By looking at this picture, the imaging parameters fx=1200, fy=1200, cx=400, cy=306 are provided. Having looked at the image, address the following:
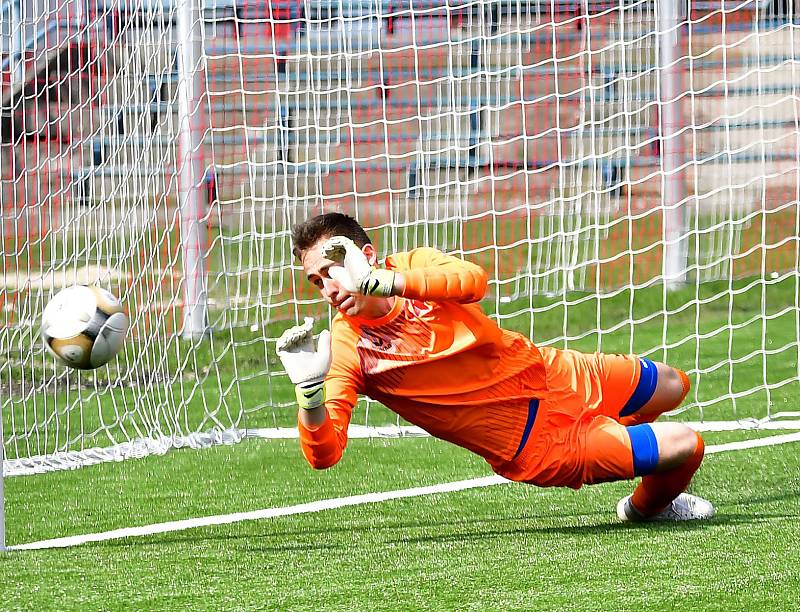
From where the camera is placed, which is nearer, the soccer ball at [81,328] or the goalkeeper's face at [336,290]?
the goalkeeper's face at [336,290]

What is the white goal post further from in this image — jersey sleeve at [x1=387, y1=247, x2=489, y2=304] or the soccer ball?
jersey sleeve at [x1=387, y1=247, x2=489, y2=304]

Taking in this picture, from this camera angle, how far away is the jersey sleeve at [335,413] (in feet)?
10.3

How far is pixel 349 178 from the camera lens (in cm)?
959

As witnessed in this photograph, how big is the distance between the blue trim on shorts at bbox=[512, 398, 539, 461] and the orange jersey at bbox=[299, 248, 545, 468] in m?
0.01

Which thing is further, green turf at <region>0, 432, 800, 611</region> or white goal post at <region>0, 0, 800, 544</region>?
white goal post at <region>0, 0, 800, 544</region>

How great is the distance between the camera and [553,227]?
30.6ft

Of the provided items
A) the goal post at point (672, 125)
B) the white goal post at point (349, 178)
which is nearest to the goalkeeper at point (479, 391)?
the white goal post at point (349, 178)

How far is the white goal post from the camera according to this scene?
582 centimetres

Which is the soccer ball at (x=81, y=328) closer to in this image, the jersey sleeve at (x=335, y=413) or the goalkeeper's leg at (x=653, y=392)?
the jersey sleeve at (x=335, y=413)

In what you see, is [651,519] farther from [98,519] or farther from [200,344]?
[200,344]

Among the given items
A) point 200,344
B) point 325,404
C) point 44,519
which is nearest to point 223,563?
point 325,404

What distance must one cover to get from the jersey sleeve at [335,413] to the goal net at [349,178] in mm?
1682

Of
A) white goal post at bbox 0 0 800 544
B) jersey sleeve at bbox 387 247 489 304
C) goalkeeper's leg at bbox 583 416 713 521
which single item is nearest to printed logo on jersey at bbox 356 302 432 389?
jersey sleeve at bbox 387 247 489 304

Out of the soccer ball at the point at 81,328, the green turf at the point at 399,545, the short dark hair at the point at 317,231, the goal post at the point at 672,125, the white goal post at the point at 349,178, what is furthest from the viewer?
the goal post at the point at 672,125
